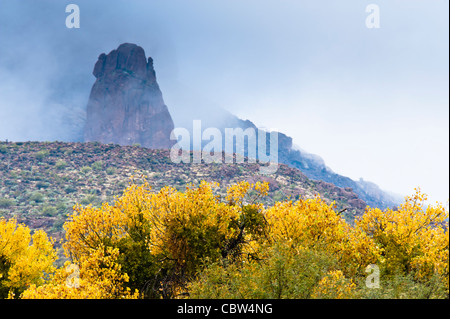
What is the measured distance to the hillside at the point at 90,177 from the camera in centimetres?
5788

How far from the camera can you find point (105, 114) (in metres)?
188

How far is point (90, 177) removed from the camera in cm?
7381

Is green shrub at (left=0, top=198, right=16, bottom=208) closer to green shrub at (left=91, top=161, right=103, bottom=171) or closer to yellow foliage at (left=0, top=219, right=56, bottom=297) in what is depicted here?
green shrub at (left=91, top=161, right=103, bottom=171)

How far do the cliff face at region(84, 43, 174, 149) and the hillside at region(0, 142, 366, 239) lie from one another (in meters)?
87.7

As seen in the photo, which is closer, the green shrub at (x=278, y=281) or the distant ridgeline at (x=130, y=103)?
the green shrub at (x=278, y=281)

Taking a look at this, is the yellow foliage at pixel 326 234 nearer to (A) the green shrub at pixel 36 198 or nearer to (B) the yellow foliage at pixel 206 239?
(B) the yellow foliage at pixel 206 239

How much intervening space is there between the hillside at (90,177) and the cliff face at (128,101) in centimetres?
8773

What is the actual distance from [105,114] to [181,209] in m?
188

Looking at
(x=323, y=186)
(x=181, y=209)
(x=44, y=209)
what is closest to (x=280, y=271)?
(x=181, y=209)

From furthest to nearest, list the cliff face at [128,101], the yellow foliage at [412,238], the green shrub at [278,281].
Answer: the cliff face at [128,101], the yellow foliage at [412,238], the green shrub at [278,281]

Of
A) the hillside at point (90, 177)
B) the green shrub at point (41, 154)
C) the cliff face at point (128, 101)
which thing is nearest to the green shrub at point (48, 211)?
the hillside at point (90, 177)

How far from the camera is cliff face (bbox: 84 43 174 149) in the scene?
599ft

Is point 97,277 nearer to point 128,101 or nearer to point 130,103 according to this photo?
point 128,101
